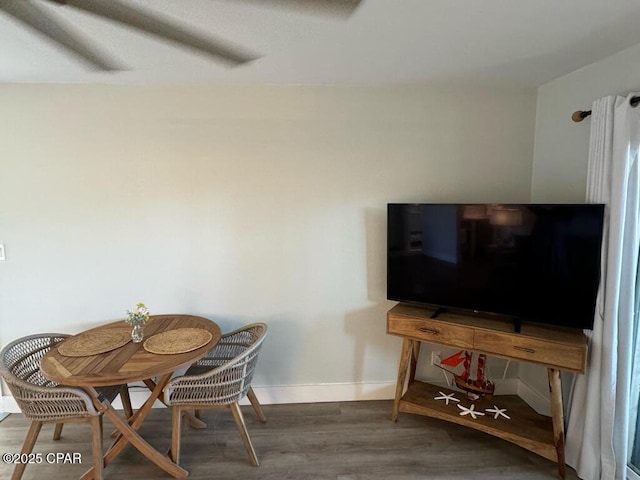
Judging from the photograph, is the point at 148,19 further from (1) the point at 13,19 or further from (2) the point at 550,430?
(2) the point at 550,430

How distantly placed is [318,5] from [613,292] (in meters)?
1.94

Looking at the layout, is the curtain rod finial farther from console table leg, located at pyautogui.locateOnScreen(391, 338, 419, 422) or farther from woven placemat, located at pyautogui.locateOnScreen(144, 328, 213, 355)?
woven placemat, located at pyautogui.locateOnScreen(144, 328, 213, 355)

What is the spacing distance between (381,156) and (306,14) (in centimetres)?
118

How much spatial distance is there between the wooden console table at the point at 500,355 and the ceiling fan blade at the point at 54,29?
7.58 feet

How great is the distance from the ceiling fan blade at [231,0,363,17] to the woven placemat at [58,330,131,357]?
1.90 metres

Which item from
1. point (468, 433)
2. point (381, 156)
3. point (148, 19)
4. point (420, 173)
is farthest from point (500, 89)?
point (468, 433)

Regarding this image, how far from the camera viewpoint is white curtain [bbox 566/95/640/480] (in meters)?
1.65

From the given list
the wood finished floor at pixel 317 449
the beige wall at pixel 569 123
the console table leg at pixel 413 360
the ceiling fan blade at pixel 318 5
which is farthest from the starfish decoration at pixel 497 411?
the ceiling fan blade at pixel 318 5

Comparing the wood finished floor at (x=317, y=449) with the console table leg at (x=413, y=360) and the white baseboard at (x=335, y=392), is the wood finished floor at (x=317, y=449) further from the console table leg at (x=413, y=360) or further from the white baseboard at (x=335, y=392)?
the console table leg at (x=413, y=360)

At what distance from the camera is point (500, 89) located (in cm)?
238

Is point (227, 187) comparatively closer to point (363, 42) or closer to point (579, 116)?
point (363, 42)

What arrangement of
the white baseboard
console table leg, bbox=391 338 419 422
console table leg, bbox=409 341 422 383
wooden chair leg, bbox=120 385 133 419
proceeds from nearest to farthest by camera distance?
wooden chair leg, bbox=120 385 133 419 < console table leg, bbox=391 338 419 422 < console table leg, bbox=409 341 422 383 < the white baseboard

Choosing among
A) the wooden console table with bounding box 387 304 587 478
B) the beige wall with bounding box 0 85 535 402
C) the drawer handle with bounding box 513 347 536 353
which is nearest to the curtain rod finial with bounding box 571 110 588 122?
the beige wall with bounding box 0 85 535 402

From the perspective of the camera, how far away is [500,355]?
1938 millimetres
